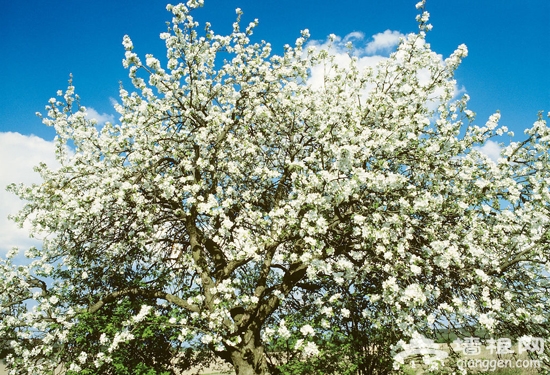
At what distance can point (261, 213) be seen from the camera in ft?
35.5

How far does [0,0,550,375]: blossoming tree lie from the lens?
364 inches

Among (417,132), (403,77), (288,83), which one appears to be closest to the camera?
(417,132)

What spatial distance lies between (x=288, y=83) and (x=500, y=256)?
27.4 ft

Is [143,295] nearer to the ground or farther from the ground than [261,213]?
nearer to the ground

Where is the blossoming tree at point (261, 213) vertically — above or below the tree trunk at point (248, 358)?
above

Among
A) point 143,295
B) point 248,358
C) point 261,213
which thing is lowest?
point 248,358

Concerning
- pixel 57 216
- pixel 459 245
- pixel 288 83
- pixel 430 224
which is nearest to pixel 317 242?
pixel 430 224

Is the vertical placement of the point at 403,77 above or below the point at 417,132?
above

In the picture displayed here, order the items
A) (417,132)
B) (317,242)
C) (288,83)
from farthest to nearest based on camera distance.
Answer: (288,83) → (417,132) → (317,242)

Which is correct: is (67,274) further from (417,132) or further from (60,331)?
(417,132)

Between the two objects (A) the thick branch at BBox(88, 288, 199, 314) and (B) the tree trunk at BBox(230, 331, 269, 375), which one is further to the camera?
(A) the thick branch at BBox(88, 288, 199, 314)

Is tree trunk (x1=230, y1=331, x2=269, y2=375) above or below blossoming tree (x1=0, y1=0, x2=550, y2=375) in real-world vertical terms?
below

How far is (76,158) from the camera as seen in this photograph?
A: 36.6 ft

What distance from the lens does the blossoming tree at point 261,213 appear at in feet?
30.4
